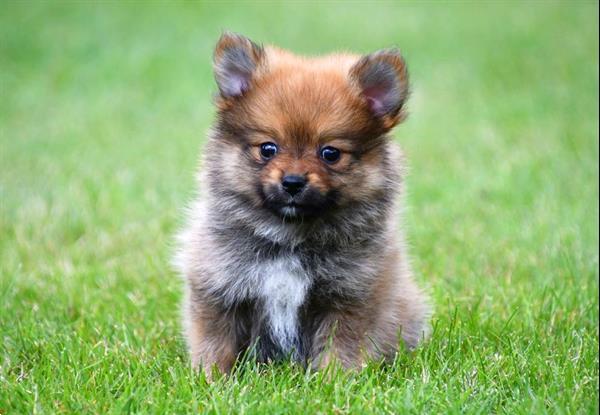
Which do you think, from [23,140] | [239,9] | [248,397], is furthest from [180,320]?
[239,9]

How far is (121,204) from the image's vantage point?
691cm

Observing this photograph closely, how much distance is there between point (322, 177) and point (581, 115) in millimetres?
6930

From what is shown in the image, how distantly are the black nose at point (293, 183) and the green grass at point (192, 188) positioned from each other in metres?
0.75

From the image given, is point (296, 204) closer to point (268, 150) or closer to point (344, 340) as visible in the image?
point (268, 150)

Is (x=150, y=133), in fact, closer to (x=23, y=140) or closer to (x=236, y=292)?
(x=23, y=140)

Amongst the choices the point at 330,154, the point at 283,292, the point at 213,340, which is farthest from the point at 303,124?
the point at 213,340

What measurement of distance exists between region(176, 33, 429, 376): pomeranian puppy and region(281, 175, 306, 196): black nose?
3.9 inches

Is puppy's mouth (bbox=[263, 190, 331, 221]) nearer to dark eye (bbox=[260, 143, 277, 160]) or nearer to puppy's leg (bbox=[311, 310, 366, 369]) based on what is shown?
dark eye (bbox=[260, 143, 277, 160])

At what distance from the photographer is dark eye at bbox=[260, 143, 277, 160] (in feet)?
11.8

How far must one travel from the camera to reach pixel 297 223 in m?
3.76

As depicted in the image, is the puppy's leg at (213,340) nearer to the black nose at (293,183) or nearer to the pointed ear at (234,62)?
the black nose at (293,183)

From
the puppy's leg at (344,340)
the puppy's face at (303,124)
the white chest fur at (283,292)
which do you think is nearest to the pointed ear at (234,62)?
the puppy's face at (303,124)

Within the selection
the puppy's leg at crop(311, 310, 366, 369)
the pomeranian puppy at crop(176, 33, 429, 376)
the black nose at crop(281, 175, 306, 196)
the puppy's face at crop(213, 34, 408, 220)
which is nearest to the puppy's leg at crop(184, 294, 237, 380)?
the pomeranian puppy at crop(176, 33, 429, 376)

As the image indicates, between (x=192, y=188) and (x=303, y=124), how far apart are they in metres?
3.43
